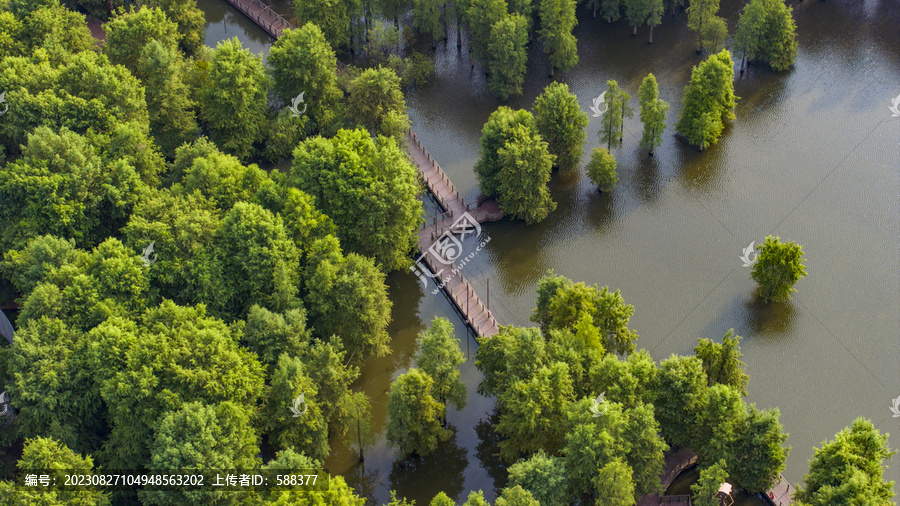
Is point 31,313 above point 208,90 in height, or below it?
below

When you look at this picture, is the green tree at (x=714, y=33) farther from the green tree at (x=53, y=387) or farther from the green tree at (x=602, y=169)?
the green tree at (x=53, y=387)

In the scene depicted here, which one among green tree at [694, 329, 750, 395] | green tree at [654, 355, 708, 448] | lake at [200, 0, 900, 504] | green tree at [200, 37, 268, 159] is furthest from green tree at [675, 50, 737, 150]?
green tree at [200, 37, 268, 159]

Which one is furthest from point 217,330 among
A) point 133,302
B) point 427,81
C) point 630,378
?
point 427,81

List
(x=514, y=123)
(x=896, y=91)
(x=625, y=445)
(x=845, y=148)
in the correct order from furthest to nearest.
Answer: (x=896, y=91)
(x=845, y=148)
(x=514, y=123)
(x=625, y=445)

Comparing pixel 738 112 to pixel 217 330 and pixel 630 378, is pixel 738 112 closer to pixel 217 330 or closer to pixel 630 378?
pixel 630 378

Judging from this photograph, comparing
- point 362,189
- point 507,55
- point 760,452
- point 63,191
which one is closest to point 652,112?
point 507,55
